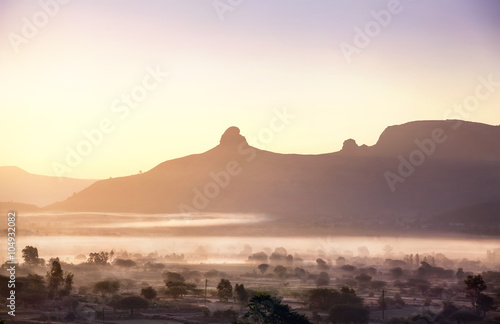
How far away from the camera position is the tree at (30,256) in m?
169

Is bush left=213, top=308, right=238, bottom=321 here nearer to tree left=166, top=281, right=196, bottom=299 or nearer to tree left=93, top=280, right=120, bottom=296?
tree left=166, top=281, right=196, bottom=299

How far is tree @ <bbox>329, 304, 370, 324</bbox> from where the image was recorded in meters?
106

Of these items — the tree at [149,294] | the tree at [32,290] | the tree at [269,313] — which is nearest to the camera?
the tree at [269,313]

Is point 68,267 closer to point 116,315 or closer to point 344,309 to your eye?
point 116,315

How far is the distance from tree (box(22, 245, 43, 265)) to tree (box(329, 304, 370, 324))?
89112 millimetres

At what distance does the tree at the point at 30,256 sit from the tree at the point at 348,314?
89112 millimetres

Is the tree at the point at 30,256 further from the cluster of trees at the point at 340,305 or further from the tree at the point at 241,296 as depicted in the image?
the cluster of trees at the point at 340,305

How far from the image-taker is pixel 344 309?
108 metres

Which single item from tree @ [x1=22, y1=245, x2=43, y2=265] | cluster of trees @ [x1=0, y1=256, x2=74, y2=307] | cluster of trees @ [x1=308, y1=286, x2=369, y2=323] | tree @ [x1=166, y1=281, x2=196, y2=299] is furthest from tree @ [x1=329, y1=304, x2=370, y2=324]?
tree @ [x1=22, y1=245, x2=43, y2=265]

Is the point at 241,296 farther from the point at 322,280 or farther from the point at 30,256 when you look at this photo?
the point at 30,256

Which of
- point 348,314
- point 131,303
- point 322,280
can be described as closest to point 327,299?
point 348,314

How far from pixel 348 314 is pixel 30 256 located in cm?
9261

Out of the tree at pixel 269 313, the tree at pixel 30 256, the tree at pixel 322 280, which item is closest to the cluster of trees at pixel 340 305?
the tree at pixel 269 313

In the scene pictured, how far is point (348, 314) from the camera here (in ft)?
352
